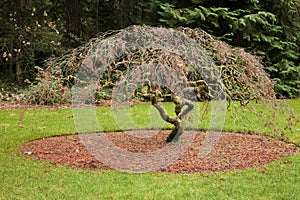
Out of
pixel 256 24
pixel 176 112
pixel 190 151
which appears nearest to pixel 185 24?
pixel 256 24

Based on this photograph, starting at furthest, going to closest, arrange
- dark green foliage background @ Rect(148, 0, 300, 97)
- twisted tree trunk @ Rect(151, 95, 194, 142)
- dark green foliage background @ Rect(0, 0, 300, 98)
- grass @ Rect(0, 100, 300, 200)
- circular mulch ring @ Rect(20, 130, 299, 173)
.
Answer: dark green foliage background @ Rect(0, 0, 300, 98) < dark green foliage background @ Rect(148, 0, 300, 97) < twisted tree trunk @ Rect(151, 95, 194, 142) < circular mulch ring @ Rect(20, 130, 299, 173) < grass @ Rect(0, 100, 300, 200)

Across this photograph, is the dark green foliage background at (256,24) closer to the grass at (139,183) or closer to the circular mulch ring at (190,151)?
Answer: the circular mulch ring at (190,151)

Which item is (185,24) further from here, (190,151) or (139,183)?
(139,183)

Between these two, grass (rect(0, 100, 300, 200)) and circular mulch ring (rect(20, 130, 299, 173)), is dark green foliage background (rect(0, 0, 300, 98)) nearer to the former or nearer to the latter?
circular mulch ring (rect(20, 130, 299, 173))

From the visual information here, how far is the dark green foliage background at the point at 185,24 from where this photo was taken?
11.5 m

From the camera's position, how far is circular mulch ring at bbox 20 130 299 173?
508cm

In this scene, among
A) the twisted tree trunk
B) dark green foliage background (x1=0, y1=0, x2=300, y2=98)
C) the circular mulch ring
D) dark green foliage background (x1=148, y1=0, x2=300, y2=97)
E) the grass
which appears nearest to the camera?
the grass

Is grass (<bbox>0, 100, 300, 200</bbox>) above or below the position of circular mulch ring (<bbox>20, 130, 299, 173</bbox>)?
above

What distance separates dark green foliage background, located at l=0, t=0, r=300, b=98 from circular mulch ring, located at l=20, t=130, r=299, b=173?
5.01 m

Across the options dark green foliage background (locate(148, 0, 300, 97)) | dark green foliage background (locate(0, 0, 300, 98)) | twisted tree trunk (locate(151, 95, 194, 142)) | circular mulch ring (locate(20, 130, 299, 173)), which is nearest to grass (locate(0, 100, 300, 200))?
circular mulch ring (locate(20, 130, 299, 173))

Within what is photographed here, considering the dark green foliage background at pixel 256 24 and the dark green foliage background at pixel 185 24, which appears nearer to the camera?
the dark green foliage background at pixel 256 24

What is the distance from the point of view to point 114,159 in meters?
5.30

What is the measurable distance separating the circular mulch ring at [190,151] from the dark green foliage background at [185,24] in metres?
5.01

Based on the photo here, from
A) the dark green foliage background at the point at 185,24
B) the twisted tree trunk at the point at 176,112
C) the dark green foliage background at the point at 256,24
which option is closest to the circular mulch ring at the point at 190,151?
the twisted tree trunk at the point at 176,112
